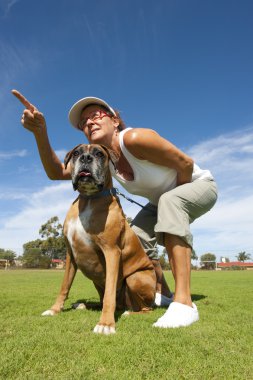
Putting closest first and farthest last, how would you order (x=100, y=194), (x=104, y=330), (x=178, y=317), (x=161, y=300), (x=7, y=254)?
(x=104, y=330)
(x=178, y=317)
(x=100, y=194)
(x=161, y=300)
(x=7, y=254)

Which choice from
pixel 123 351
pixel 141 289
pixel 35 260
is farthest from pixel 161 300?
pixel 35 260

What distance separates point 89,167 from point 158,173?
933mm

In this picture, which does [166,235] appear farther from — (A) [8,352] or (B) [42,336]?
(A) [8,352]

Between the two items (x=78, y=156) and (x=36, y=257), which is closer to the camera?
(x=78, y=156)

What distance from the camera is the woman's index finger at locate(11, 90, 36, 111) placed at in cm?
415

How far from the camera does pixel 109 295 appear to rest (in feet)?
11.5

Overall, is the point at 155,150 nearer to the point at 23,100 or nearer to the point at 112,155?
the point at 112,155

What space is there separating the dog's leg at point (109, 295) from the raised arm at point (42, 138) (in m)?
1.61

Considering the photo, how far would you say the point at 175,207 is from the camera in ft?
13.8

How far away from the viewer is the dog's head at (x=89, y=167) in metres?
4.03

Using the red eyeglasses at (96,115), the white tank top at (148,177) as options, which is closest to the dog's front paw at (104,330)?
the white tank top at (148,177)

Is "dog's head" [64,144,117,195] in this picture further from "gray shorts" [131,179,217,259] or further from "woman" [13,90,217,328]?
"gray shorts" [131,179,217,259]

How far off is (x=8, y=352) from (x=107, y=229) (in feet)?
5.90

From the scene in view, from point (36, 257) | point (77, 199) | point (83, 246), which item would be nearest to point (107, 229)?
point (83, 246)
